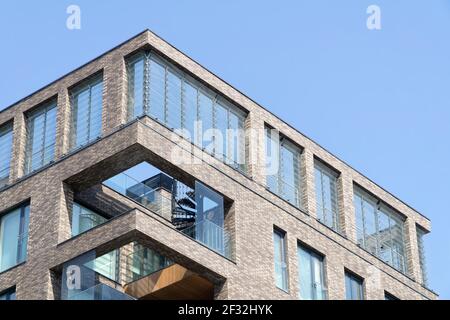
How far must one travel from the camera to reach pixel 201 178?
44156 millimetres

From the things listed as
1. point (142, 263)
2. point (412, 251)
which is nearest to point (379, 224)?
point (412, 251)

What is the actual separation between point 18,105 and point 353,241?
1310 centimetres

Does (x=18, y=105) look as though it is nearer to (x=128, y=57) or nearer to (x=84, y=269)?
(x=128, y=57)

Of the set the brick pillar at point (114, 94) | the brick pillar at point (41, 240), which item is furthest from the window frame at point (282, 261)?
the brick pillar at point (41, 240)

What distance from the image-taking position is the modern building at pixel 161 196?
141ft

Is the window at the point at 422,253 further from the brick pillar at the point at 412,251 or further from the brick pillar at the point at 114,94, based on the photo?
the brick pillar at the point at 114,94

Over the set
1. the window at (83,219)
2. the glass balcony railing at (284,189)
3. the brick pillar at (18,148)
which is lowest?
the window at (83,219)

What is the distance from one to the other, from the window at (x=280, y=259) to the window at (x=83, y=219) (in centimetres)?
584

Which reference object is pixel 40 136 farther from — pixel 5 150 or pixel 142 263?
pixel 142 263

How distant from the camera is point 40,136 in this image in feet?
154

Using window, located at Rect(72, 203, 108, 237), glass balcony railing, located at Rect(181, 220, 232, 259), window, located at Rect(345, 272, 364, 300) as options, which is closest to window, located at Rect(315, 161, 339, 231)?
window, located at Rect(345, 272, 364, 300)

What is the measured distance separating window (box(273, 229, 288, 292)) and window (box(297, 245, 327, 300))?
848 mm

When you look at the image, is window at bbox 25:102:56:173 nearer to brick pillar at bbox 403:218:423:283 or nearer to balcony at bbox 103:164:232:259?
balcony at bbox 103:164:232:259
